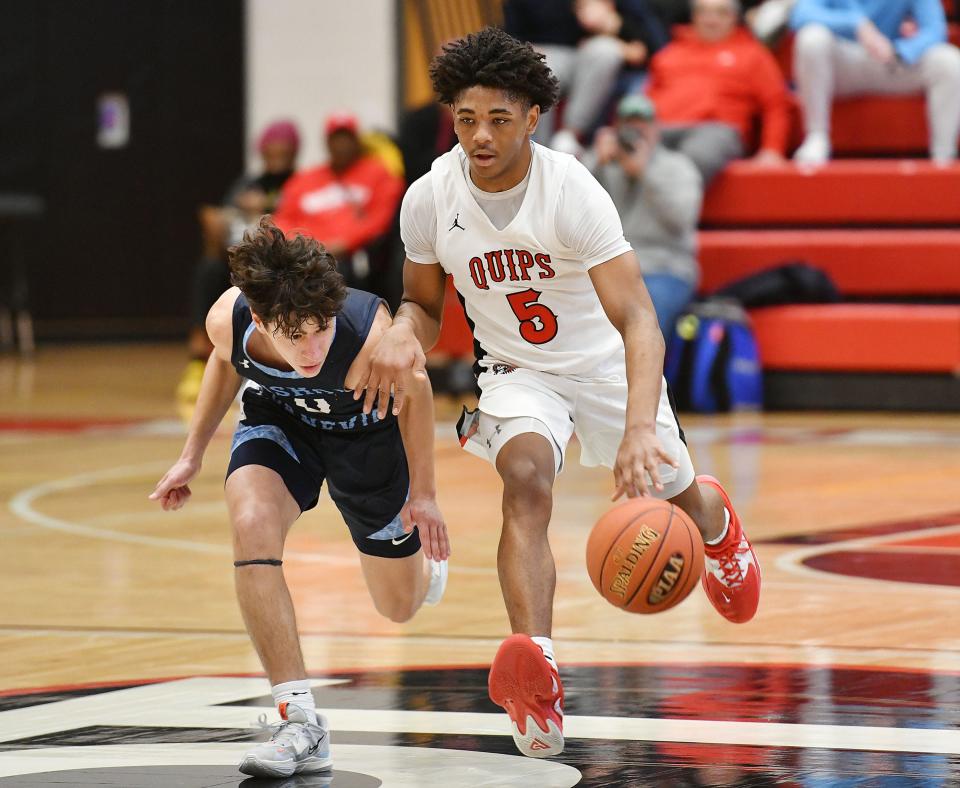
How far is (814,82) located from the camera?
1374 cm

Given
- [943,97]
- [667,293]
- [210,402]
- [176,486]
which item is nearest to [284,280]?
[210,402]

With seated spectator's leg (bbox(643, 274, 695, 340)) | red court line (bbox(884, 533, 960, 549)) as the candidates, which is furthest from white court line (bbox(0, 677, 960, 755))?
seated spectator's leg (bbox(643, 274, 695, 340))

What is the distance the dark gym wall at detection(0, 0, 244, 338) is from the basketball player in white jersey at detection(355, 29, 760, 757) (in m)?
16.1

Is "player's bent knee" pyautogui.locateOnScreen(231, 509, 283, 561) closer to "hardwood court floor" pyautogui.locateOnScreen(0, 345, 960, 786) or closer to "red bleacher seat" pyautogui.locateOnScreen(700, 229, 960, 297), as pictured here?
"hardwood court floor" pyautogui.locateOnScreen(0, 345, 960, 786)

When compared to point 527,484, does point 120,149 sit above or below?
above

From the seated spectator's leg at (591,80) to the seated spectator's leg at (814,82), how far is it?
139 centimetres

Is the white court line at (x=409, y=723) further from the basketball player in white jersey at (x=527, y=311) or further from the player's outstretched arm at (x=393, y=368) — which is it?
the player's outstretched arm at (x=393, y=368)

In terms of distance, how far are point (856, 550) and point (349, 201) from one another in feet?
24.6

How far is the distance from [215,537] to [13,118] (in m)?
13.4

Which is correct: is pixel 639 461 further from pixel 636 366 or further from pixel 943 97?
pixel 943 97

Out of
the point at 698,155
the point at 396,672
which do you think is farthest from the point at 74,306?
the point at 396,672

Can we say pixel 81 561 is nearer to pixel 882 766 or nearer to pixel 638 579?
pixel 638 579

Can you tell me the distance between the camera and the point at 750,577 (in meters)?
5.72

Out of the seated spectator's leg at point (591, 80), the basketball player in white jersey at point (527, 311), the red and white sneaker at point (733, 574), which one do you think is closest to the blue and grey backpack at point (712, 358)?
the seated spectator's leg at point (591, 80)
